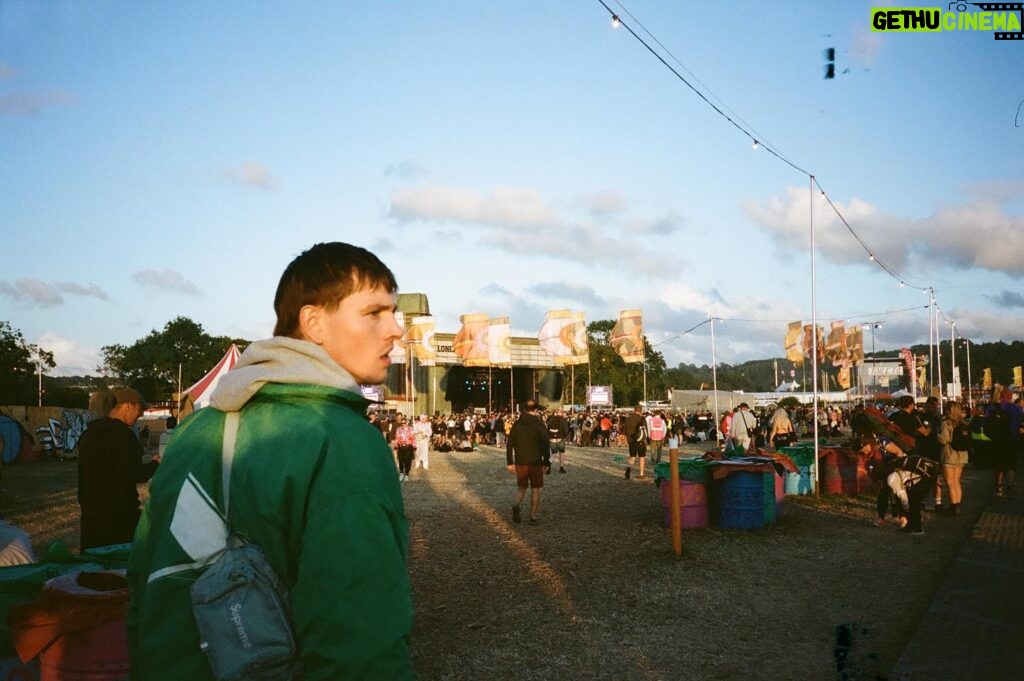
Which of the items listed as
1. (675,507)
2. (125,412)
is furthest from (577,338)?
(125,412)

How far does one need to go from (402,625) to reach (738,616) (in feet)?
21.6

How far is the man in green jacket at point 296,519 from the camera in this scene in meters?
1.49

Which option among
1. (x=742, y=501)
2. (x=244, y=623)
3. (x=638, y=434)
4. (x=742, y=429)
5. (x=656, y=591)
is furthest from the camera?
(x=638, y=434)

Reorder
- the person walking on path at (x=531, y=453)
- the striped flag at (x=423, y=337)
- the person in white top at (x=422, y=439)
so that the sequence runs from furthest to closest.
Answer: the striped flag at (x=423, y=337)
the person in white top at (x=422, y=439)
the person walking on path at (x=531, y=453)

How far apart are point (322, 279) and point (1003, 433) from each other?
17622 millimetres

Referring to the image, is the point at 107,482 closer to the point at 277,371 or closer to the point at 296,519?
the point at 277,371

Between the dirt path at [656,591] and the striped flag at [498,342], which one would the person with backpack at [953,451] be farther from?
the striped flag at [498,342]

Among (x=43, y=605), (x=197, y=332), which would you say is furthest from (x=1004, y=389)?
(x=197, y=332)

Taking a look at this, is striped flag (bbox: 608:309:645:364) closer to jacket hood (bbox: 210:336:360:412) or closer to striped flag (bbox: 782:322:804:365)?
striped flag (bbox: 782:322:804:365)

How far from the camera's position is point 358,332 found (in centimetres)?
186

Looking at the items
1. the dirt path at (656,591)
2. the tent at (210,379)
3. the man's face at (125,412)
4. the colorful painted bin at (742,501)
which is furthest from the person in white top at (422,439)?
the man's face at (125,412)

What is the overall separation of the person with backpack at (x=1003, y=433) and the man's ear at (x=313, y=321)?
17249 mm

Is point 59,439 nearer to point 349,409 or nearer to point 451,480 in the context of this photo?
point 451,480

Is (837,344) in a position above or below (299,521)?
above
